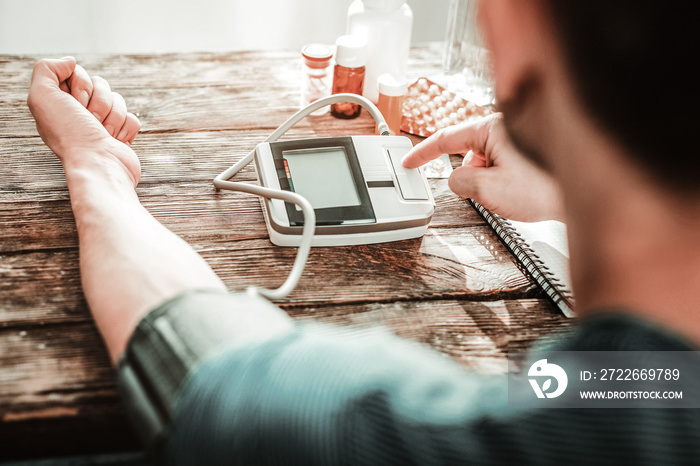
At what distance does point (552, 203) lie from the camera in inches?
30.5

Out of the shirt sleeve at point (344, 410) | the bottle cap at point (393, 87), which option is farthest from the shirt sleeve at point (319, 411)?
the bottle cap at point (393, 87)

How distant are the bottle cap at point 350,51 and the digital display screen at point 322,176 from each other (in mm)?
240

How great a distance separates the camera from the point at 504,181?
0.78m

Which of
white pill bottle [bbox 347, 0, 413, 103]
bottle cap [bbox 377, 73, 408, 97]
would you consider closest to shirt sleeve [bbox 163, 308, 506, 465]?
bottle cap [bbox 377, 73, 408, 97]

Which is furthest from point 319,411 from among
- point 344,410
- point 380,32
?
point 380,32

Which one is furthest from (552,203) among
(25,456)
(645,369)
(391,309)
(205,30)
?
(205,30)

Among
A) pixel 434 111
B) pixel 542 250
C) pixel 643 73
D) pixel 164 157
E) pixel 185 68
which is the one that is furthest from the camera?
pixel 185 68

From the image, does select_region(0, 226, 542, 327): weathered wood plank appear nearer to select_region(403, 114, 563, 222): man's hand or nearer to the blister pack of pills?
select_region(403, 114, 563, 222): man's hand

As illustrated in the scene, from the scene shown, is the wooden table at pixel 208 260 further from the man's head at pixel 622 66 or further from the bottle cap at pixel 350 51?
the man's head at pixel 622 66

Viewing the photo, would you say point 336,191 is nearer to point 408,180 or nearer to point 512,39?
point 408,180

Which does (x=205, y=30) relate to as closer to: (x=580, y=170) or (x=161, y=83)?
(x=161, y=83)

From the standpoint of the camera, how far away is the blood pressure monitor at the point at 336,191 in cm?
73

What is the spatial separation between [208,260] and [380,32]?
0.57 metres

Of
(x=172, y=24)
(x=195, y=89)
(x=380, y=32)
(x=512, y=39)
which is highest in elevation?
(x=512, y=39)
